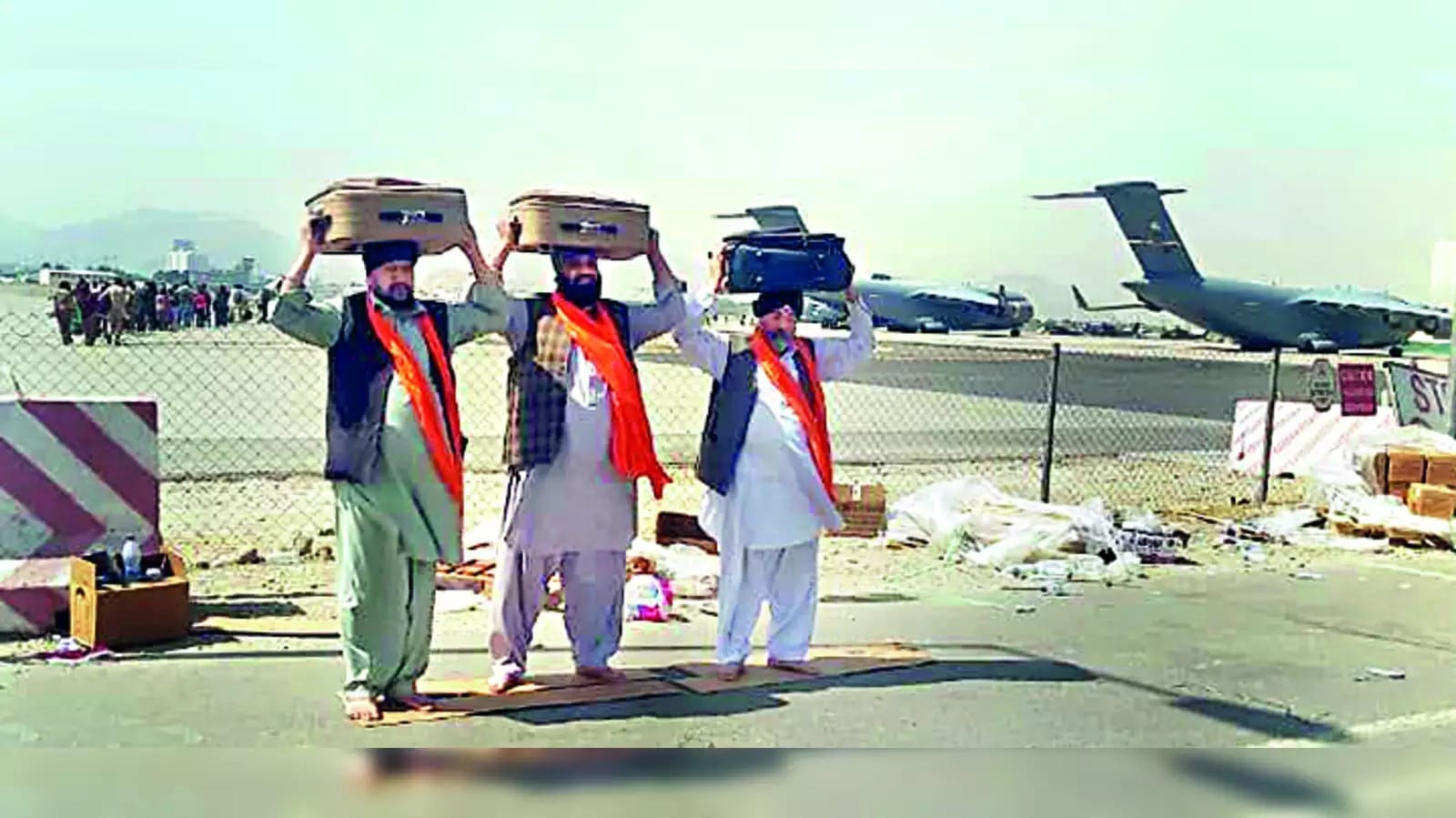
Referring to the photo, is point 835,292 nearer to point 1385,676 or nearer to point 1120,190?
point 1385,676

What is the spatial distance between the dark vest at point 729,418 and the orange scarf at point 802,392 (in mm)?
48

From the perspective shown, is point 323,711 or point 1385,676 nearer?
point 323,711

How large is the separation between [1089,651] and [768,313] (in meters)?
2.32

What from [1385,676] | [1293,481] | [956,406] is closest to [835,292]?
[1385,676]

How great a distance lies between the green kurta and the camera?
5.24 meters

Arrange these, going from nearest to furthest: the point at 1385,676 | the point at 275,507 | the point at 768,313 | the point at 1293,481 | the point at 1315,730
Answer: the point at 1315,730, the point at 768,313, the point at 1385,676, the point at 275,507, the point at 1293,481

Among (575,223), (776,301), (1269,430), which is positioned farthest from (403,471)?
(1269,430)

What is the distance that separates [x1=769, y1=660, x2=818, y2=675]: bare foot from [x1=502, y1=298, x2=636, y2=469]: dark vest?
142cm

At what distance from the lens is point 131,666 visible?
19.7 feet

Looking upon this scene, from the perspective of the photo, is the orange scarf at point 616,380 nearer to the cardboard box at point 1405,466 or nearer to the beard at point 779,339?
the beard at point 779,339

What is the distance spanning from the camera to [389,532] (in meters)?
5.26

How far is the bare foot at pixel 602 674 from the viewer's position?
235 inches

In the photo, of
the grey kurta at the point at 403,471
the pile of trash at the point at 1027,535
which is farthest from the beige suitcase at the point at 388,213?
the pile of trash at the point at 1027,535

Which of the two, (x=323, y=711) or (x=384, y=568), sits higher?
(x=384, y=568)
